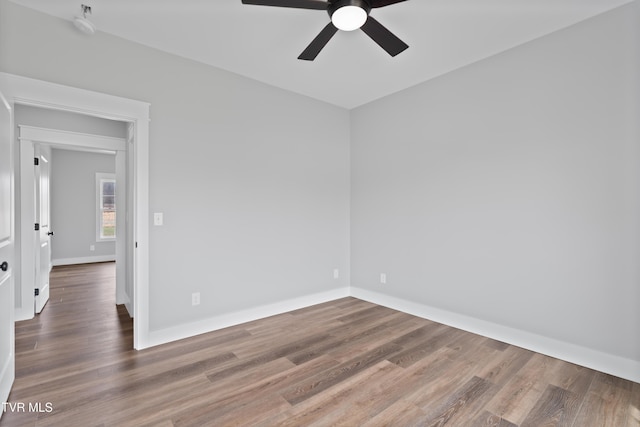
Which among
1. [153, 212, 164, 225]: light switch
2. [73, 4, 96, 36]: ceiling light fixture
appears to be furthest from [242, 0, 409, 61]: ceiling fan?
[153, 212, 164, 225]: light switch

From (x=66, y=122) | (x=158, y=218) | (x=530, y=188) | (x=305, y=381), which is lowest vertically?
(x=305, y=381)

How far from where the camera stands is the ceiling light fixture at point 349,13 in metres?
1.78

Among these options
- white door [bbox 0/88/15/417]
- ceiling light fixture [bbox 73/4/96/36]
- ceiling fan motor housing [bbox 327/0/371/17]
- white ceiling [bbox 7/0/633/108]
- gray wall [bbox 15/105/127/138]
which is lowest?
white door [bbox 0/88/15/417]

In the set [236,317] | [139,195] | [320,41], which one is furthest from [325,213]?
[320,41]

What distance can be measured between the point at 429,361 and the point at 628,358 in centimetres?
139

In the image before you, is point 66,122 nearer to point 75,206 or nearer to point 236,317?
point 236,317

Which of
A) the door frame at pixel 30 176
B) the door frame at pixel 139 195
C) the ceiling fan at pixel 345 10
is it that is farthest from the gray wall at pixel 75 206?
the ceiling fan at pixel 345 10

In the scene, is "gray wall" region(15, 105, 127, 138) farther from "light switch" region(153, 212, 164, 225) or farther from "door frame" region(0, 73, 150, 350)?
"light switch" region(153, 212, 164, 225)

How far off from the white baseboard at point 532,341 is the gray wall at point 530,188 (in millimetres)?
53

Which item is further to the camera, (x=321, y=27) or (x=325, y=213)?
(x=325, y=213)

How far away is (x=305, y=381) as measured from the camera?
2.27m

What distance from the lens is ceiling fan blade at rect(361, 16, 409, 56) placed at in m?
1.98

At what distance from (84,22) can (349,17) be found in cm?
202

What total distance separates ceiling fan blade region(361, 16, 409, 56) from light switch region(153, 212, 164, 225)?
7.55ft
